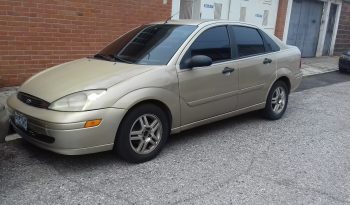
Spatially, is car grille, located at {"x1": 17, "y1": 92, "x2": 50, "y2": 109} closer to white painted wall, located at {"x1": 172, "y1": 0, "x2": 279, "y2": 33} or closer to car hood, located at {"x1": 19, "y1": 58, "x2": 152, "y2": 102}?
car hood, located at {"x1": 19, "y1": 58, "x2": 152, "y2": 102}

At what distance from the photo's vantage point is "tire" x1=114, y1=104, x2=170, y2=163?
13.2 feet

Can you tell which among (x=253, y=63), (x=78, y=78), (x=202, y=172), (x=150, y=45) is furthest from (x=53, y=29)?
(x=202, y=172)

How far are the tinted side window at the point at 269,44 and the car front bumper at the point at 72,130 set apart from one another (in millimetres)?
2901

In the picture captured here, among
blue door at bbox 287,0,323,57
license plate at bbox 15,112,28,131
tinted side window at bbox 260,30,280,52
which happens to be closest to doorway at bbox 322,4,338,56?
blue door at bbox 287,0,323,57

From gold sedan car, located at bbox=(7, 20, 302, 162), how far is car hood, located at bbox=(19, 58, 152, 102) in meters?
0.01

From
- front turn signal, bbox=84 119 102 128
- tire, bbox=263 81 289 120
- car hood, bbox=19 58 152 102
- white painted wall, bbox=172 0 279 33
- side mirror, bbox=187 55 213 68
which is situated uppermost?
white painted wall, bbox=172 0 279 33

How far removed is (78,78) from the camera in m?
4.19

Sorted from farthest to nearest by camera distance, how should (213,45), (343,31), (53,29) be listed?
(343,31) < (53,29) < (213,45)

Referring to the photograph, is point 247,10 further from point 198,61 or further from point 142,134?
point 142,134

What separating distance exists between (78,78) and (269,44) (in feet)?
10.2

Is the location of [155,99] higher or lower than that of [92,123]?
higher

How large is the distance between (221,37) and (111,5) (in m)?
3.72

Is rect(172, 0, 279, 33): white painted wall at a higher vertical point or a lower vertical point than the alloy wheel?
higher

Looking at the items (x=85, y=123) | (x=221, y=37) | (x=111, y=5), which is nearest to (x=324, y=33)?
(x=111, y=5)
